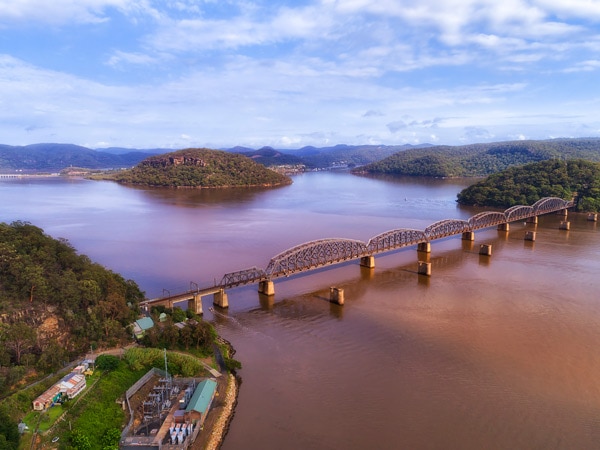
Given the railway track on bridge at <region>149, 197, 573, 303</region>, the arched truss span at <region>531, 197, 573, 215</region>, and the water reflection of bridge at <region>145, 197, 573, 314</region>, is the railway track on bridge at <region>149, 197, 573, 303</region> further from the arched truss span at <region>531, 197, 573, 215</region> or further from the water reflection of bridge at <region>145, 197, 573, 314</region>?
the arched truss span at <region>531, 197, 573, 215</region>

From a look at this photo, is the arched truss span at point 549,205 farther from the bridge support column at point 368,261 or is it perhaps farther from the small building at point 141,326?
the small building at point 141,326

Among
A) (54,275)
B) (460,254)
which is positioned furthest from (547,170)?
(54,275)

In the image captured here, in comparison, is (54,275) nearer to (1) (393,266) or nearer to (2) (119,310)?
(2) (119,310)

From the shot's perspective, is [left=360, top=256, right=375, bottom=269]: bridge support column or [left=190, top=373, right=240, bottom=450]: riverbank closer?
[left=190, top=373, right=240, bottom=450]: riverbank

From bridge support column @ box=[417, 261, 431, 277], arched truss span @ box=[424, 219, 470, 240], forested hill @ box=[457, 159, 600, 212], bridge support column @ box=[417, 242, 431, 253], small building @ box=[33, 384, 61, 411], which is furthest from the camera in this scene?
forested hill @ box=[457, 159, 600, 212]

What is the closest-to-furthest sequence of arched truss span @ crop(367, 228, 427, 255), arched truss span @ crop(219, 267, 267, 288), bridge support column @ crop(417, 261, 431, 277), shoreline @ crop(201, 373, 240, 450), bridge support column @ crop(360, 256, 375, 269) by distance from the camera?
shoreline @ crop(201, 373, 240, 450)
arched truss span @ crop(219, 267, 267, 288)
bridge support column @ crop(417, 261, 431, 277)
bridge support column @ crop(360, 256, 375, 269)
arched truss span @ crop(367, 228, 427, 255)

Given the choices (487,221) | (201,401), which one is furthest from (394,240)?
(201,401)

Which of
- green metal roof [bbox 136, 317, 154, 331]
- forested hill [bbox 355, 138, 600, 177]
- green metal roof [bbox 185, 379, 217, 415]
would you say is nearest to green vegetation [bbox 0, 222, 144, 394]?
green metal roof [bbox 136, 317, 154, 331]

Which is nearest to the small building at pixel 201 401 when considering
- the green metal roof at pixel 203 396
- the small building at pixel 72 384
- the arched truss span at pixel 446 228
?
the green metal roof at pixel 203 396

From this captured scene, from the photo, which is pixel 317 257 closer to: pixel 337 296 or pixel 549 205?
pixel 337 296
